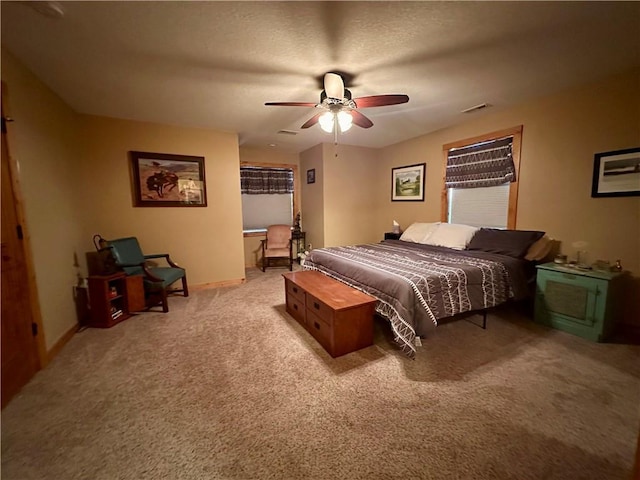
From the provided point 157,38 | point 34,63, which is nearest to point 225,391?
point 157,38

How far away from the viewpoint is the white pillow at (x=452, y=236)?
11.2ft

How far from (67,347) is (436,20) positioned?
13.1 ft

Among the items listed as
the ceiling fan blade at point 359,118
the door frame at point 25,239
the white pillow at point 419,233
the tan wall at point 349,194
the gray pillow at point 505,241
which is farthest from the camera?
the tan wall at point 349,194

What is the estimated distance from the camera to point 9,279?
1.81 meters

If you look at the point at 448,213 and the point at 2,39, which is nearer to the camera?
the point at 2,39

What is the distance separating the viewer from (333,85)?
2230 mm

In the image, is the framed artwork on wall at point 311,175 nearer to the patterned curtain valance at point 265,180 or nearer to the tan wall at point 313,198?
the tan wall at point 313,198

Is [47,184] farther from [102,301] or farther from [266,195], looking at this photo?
[266,195]

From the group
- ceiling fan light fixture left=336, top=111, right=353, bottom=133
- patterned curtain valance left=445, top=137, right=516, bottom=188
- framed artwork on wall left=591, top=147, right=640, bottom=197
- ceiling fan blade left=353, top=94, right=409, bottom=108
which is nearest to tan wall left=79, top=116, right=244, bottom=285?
ceiling fan light fixture left=336, top=111, right=353, bottom=133

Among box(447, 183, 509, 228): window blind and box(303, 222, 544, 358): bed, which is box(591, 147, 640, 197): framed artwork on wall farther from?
box(447, 183, 509, 228): window blind

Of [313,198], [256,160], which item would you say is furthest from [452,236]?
[256,160]

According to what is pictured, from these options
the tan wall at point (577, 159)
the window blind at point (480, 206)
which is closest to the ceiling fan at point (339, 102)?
the tan wall at point (577, 159)

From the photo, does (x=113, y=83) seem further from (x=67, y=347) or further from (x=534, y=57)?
(x=534, y=57)

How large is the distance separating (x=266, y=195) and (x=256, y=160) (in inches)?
29.8
